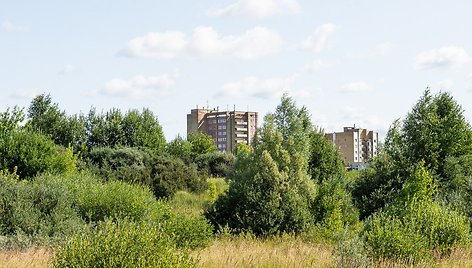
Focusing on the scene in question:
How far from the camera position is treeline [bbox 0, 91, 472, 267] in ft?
35.1

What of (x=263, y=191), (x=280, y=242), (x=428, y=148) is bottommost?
(x=280, y=242)

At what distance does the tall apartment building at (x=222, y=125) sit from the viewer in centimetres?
13175

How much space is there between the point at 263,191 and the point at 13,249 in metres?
8.71

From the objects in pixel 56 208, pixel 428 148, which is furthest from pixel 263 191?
pixel 428 148

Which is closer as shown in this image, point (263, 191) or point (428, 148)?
point (263, 191)

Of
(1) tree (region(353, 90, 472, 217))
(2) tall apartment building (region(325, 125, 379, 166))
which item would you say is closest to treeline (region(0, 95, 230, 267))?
(1) tree (region(353, 90, 472, 217))

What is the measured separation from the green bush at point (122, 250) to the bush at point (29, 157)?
24.6 m

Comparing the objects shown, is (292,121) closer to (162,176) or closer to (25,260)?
(162,176)

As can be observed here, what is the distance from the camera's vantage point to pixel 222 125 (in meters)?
136

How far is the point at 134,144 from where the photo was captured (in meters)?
52.2

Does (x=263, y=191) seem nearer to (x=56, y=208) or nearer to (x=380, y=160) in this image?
(x=56, y=208)

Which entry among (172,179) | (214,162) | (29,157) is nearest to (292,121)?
(172,179)

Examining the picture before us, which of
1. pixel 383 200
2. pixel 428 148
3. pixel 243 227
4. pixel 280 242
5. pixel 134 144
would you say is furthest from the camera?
pixel 134 144

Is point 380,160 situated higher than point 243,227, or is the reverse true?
point 380,160
